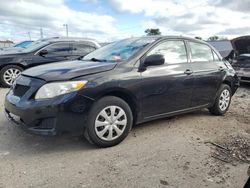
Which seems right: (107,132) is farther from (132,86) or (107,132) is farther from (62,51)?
(62,51)

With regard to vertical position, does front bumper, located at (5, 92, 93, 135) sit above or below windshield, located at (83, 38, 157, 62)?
below

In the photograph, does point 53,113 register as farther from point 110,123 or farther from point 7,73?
point 7,73

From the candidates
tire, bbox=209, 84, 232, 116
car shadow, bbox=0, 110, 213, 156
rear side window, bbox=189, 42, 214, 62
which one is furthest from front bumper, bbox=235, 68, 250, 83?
car shadow, bbox=0, 110, 213, 156

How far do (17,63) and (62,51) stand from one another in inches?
56.9

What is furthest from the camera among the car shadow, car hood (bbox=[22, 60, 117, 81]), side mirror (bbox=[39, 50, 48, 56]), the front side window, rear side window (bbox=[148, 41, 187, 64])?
the front side window

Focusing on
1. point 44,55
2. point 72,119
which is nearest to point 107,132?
point 72,119

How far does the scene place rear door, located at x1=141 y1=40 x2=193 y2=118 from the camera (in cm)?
436

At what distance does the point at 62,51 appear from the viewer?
930 centimetres

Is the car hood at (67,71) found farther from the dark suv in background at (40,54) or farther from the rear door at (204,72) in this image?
the dark suv in background at (40,54)

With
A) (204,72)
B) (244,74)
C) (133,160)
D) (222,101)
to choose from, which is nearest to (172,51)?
(204,72)

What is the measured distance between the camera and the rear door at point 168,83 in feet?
14.3

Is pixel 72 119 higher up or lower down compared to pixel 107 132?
higher up

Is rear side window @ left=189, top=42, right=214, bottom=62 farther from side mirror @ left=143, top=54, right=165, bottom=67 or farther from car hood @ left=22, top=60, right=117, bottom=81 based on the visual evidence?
car hood @ left=22, top=60, right=117, bottom=81

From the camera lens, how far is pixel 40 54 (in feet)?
29.4
